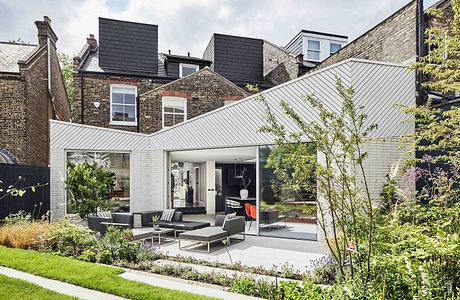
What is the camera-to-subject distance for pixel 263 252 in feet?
29.1

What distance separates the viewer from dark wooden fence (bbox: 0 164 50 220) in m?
10.9

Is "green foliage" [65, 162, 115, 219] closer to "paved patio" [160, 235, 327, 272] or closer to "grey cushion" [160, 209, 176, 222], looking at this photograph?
"grey cushion" [160, 209, 176, 222]

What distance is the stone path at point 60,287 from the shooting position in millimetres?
5109

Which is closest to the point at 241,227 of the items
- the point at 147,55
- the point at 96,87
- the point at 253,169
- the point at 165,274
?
the point at 165,274

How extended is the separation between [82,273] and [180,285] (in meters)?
1.84

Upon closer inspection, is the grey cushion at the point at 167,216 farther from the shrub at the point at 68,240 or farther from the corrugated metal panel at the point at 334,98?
the shrub at the point at 68,240

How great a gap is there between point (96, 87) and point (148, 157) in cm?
624

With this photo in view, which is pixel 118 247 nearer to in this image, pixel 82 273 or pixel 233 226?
pixel 82 273

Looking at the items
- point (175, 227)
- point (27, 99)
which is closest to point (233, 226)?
point (175, 227)

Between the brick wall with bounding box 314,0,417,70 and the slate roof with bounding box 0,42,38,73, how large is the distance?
15559 millimetres

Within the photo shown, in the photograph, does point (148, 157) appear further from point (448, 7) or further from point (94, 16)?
point (448, 7)

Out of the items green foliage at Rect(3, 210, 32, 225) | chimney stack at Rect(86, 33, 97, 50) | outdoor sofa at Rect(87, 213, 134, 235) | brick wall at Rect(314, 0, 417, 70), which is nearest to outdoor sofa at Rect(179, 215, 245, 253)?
outdoor sofa at Rect(87, 213, 134, 235)

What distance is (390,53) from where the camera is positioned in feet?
39.6

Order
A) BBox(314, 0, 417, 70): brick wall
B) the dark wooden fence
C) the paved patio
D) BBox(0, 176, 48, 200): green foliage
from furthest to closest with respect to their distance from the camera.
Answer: BBox(314, 0, 417, 70): brick wall
the dark wooden fence
the paved patio
BBox(0, 176, 48, 200): green foliage
